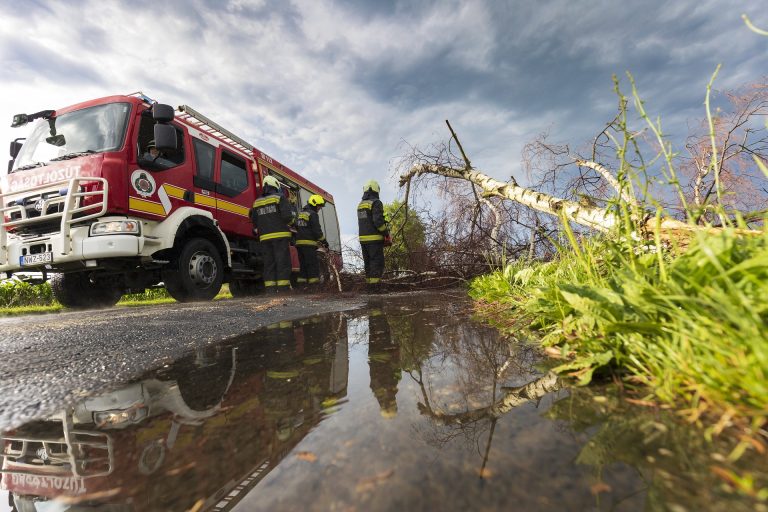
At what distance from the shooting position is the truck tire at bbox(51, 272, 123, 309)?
223 inches

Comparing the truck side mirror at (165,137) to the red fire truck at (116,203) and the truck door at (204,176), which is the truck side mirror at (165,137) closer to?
the red fire truck at (116,203)

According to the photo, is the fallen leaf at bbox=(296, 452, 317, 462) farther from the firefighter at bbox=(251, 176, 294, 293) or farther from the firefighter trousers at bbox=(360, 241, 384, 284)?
the firefighter trousers at bbox=(360, 241, 384, 284)

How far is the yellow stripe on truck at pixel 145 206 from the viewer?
→ 4.52 m

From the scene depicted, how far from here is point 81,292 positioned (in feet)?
19.5

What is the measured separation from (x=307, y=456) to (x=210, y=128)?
7.18 metres

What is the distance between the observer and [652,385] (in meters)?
0.97

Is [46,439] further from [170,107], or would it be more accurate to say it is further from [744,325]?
[170,107]

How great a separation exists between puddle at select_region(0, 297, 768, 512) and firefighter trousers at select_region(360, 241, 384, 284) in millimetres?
5511

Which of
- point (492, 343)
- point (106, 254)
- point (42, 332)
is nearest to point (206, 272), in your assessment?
point (106, 254)

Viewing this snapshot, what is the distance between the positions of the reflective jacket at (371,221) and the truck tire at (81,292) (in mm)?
4537

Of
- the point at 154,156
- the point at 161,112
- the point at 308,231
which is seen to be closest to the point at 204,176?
the point at 154,156

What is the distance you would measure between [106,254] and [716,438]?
17.6 feet

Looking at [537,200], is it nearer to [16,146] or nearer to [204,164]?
[204,164]

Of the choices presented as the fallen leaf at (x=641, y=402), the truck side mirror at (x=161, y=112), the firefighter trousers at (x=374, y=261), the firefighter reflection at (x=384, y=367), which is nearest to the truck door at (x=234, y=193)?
the truck side mirror at (x=161, y=112)
